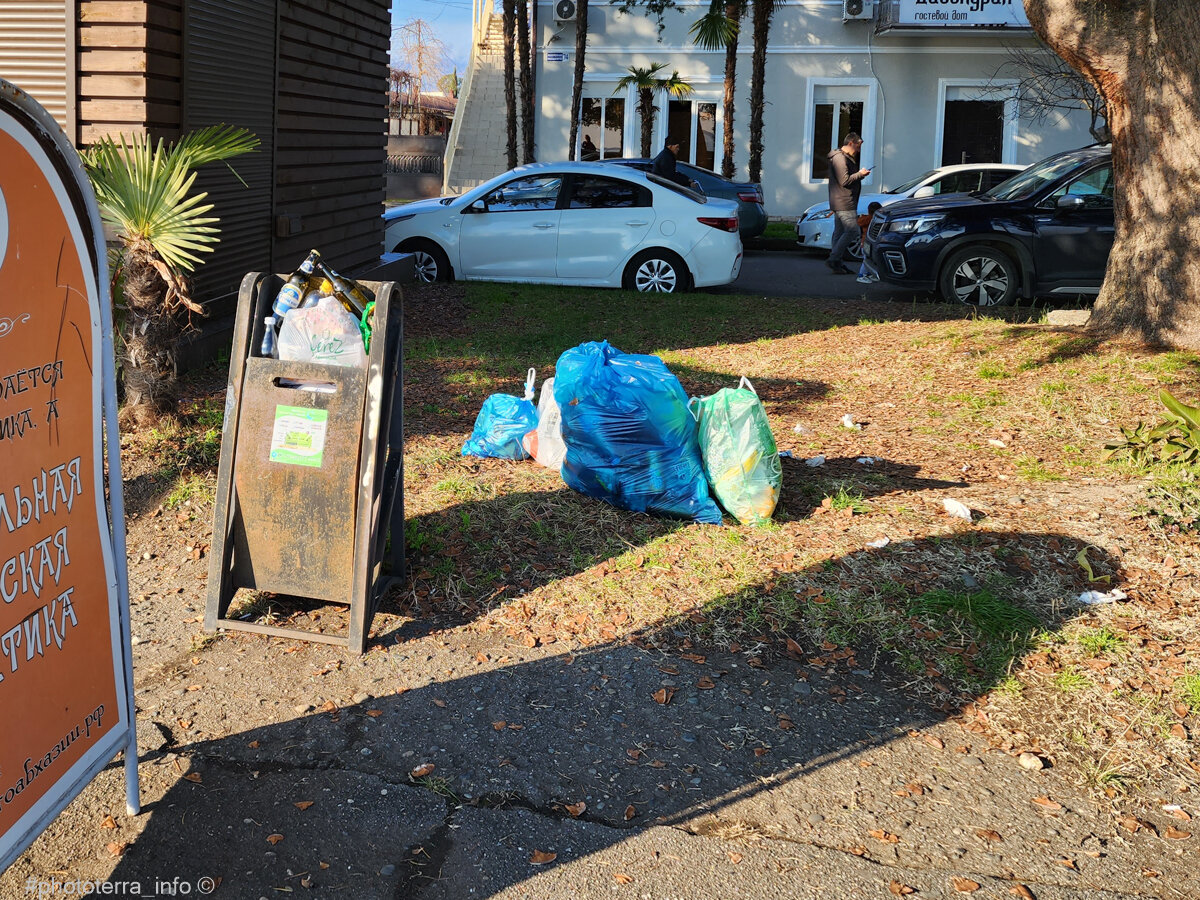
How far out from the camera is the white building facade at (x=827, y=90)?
2797 centimetres

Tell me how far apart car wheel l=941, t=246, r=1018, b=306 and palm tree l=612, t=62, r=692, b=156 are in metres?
16.7

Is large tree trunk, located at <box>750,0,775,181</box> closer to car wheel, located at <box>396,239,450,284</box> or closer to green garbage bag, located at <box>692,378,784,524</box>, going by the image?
car wheel, located at <box>396,239,450,284</box>

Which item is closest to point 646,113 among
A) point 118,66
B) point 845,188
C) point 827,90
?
point 827,90

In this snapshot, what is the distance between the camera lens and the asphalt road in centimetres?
1468

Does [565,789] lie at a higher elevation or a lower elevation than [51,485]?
lower

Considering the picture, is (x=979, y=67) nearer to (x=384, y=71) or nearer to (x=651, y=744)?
(x=384, y=71)

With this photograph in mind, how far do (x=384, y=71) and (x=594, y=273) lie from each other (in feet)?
10.8

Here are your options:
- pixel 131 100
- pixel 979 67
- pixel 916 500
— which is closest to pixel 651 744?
pixel 916 500

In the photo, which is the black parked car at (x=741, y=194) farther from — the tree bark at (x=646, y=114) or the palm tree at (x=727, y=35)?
the tree bark at (x=646, y=114)

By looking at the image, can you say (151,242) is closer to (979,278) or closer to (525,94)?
(979,278)

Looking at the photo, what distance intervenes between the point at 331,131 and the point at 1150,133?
722 cm

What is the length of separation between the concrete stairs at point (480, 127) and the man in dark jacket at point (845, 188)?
1570cm

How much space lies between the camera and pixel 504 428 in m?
6.53

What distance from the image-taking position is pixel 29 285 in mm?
2592
